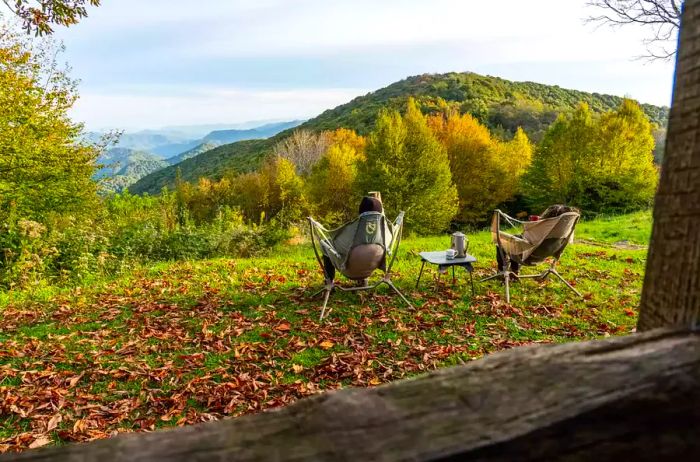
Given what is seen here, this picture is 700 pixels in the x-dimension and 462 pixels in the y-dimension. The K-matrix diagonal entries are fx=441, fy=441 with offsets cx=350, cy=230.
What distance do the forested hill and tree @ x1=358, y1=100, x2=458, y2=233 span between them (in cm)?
2617

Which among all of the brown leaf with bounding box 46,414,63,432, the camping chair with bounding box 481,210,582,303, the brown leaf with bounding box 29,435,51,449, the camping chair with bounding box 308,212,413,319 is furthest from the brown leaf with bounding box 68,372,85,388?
the camping chair with bounding box 481,210,582,303

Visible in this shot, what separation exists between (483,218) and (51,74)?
2836 cm

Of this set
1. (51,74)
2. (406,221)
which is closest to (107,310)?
(51,74)

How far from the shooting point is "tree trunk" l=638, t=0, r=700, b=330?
79 cm

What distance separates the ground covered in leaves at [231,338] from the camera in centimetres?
403

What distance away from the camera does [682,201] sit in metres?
0.82

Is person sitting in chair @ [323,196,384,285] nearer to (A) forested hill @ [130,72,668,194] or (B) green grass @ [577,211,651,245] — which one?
(B) green grass @ [577,211,651,245]

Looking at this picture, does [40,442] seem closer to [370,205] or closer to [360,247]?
[360,247]

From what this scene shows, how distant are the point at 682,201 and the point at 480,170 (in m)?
34.8

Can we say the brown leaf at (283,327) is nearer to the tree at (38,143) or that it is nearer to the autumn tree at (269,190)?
the tree at (38,143)

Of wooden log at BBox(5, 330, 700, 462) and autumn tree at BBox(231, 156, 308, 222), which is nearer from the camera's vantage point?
wooden log at BBox(5, 330, 700, 462)

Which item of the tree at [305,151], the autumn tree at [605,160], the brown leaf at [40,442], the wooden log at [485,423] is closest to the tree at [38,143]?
the brown leaf at [40,442]

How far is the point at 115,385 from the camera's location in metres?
4.40

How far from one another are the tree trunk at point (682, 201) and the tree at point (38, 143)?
1279 cm
